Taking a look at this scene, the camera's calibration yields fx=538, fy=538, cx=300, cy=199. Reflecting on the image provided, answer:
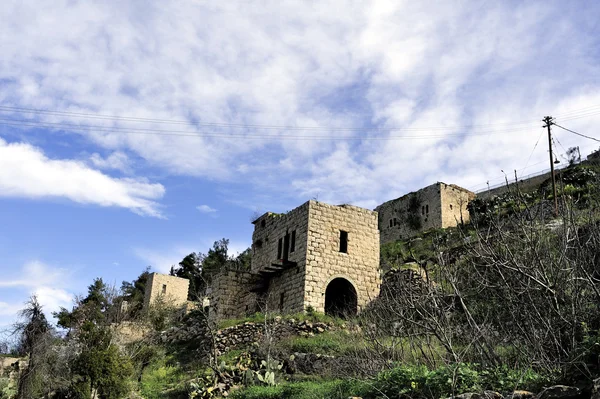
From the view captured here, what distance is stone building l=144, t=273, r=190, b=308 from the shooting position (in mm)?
44744

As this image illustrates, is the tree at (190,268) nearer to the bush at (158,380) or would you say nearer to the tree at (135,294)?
the tree at (135,294)

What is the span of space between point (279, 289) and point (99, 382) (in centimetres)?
876

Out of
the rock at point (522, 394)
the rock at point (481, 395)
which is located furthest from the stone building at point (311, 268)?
the rock at point (522, 394)

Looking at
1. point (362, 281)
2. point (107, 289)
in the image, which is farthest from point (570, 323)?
point (107, 289)

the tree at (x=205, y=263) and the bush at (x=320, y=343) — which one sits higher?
the tree at (x=205, y=263)

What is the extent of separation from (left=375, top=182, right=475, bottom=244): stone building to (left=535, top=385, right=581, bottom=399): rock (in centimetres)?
3416

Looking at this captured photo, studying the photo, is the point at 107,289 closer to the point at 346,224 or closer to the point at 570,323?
the point at 346,224

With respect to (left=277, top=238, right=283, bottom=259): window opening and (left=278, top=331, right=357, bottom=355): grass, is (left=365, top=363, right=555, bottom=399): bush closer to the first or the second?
(left=278, top=331, right=357, bottom=355): grass

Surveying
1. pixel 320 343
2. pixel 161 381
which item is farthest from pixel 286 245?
pixel 161 381

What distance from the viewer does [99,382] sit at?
1983 centimetres

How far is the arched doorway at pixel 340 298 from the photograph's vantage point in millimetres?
24641

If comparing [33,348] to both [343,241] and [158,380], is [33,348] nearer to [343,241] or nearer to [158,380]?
[158,380]

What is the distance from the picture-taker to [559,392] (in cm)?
769

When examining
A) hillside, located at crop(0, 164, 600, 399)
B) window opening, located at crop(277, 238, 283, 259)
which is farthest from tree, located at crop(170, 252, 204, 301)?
window opening, located at crop(277, 238, 283, 259)
